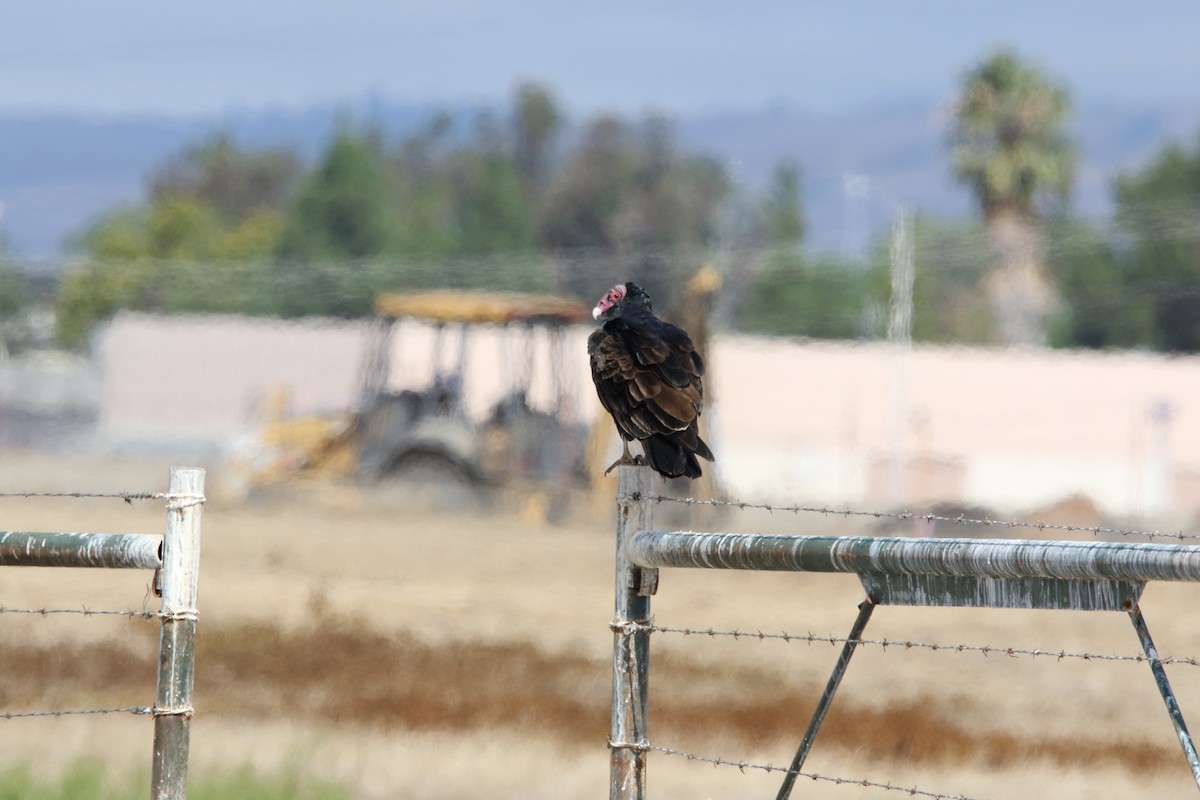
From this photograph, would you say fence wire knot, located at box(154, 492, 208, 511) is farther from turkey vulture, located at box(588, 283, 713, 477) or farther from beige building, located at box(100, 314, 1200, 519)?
beige building, located at box(100, 314, 1200, 519)

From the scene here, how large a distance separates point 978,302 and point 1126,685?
244ft

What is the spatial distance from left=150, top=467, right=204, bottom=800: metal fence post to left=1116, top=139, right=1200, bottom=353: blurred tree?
67667mm

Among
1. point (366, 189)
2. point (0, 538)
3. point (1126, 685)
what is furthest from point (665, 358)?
point (366, 189)

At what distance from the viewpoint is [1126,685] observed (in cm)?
1386

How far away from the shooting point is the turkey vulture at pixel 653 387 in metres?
6.34

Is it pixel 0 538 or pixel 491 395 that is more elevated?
pixel 491 395

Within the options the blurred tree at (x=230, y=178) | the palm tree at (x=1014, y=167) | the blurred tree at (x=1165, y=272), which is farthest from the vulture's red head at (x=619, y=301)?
the blurred tree at (x=230, y=178)

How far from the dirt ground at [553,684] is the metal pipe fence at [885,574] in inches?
57.0

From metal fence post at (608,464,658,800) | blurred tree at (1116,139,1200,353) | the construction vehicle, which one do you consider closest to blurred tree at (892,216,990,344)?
blurred tree at (1116,139,1200,353)

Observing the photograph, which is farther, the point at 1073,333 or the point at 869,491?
the point at 1073,333

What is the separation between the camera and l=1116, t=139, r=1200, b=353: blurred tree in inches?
2805

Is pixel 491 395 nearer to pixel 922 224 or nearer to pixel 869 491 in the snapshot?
pixel 869 491

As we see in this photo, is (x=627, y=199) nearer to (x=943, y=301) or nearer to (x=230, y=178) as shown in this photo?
(x=943, y=301)

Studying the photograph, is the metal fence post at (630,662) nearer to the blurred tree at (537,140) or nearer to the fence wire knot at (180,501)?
the fence wire knot at (180,501)
